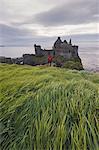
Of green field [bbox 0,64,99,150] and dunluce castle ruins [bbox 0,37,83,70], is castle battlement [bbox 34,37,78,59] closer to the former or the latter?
dunluce castle ruins [bbox 0,37,83,70]

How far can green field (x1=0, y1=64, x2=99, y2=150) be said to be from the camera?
151 cm

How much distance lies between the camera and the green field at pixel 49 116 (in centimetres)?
151

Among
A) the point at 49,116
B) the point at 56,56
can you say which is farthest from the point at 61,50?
the point at 49,116

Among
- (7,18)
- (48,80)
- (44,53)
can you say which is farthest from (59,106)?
(44,53)

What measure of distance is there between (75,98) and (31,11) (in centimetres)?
137

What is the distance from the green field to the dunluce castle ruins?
312 cm

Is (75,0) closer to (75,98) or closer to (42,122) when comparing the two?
(75,98)

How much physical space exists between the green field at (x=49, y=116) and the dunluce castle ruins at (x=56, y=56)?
3.12 metres

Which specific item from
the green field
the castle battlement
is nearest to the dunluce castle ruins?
the castle battlement

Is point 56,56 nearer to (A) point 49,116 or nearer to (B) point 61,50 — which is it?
(B) point 61,50

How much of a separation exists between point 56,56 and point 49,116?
3735 millimetres

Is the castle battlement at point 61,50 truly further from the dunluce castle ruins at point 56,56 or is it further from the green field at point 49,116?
the green field at point 49,116

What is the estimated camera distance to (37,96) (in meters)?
1.79

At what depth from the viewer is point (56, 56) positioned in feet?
17.4
